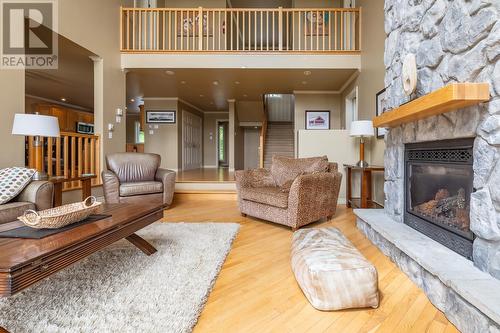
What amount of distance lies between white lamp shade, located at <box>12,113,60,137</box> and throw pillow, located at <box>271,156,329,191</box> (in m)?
2.68

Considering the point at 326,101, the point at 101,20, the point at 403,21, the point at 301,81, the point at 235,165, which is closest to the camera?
the point at 403,21

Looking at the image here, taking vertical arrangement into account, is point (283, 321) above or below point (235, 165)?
below

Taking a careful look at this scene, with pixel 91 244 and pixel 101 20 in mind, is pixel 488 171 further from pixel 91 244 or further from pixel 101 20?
pixel 101 20

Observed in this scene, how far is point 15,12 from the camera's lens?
10.8 ft

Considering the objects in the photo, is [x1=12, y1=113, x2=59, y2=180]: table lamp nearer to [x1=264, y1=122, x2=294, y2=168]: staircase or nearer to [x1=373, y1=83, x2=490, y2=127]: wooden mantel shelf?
[x1=373, y1=83, x2=490, y2=127]: wooden mantel shelf

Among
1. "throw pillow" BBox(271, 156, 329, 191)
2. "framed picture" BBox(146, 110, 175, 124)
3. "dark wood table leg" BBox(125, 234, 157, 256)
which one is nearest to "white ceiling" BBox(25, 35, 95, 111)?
"framed picture" BBox(146, 110, 175, 124)

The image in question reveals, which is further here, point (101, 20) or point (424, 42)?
point (101, 20)

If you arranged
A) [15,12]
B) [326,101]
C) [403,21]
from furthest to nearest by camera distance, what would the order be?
[326,101] < [15,12] < [403,21]

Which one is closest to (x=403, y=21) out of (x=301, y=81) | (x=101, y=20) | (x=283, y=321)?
(x=283, y=321)

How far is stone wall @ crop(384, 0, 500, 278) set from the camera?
1.37 meters

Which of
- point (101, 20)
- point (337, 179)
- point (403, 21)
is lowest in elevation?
point (337, 179)

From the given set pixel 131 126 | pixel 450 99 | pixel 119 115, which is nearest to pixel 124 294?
pixel 450 99

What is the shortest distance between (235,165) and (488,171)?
307 inches

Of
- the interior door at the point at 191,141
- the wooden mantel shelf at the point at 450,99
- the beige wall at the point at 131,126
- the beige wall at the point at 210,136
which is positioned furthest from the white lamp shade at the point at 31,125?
the beige wall at the point at 131,126
